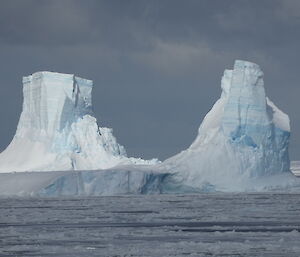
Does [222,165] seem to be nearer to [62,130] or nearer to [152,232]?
[62,130]

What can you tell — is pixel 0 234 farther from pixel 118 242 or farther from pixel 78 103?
pixel 78 103

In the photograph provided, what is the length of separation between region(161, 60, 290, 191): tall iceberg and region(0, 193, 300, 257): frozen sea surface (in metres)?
13.0

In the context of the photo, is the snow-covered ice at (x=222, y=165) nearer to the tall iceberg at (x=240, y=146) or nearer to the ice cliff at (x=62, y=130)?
the tall iceberg at (x=240, y=146)

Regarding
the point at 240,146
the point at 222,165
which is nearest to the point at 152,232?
the point at 222,165

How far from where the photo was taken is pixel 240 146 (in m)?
44.7

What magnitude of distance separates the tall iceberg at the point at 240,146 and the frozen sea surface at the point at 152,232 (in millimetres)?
12973

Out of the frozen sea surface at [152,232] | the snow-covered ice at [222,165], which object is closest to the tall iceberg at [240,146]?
the snow-covered ice at [222,165]

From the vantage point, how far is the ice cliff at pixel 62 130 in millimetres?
49500

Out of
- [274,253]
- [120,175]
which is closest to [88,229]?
[274,253]

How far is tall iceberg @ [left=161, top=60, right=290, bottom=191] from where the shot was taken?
44406 mm

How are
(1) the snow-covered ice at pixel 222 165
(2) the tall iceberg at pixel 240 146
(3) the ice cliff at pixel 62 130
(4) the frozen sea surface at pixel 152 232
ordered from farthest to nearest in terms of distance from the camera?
1. (3) the ice cliff at pixel 62 130
2. (2) the tall iceberg at pixel 240 146
3. (1) the snow-covered ice at pixel 222 165
4. (4) the frozen sea surface at pixel 152 232

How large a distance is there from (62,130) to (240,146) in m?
10.6

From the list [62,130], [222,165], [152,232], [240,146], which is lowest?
[152,232]

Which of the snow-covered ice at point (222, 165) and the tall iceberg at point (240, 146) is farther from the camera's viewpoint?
the tall iceberg at point (240, 146)
